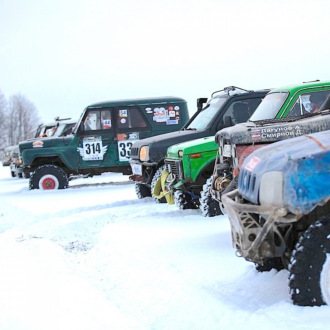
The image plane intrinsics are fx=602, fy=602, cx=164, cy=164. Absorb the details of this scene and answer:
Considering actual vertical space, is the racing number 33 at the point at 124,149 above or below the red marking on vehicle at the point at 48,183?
above

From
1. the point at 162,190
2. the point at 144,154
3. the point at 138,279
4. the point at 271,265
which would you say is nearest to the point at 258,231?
the point at 271,265

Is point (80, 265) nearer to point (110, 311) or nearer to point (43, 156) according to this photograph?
point (110, 311)

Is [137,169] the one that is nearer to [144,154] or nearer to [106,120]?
[144,154]

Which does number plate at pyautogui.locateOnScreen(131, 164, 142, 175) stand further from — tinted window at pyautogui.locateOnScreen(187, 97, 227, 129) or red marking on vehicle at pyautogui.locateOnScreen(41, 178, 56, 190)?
red marking on vehicle at pyautogui.locateOnScreen(41, 178, 56, 190)

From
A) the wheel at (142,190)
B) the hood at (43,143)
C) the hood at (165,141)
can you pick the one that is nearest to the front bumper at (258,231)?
the hood at (165,141)

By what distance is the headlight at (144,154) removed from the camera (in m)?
10.1

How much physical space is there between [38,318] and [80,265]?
74.5 inches

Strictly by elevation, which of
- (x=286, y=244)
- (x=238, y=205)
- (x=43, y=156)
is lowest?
(x=43, y=156)

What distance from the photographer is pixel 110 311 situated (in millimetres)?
4359

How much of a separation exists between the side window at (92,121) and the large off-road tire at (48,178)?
1.27m

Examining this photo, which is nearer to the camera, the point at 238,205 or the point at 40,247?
the point at 238,205

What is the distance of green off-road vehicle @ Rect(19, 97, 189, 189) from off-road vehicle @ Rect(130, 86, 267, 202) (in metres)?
4.14

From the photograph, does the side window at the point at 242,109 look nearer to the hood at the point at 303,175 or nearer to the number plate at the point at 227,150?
the number plate at the point at 227,150

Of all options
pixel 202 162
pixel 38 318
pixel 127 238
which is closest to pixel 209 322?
pixel 38 318
